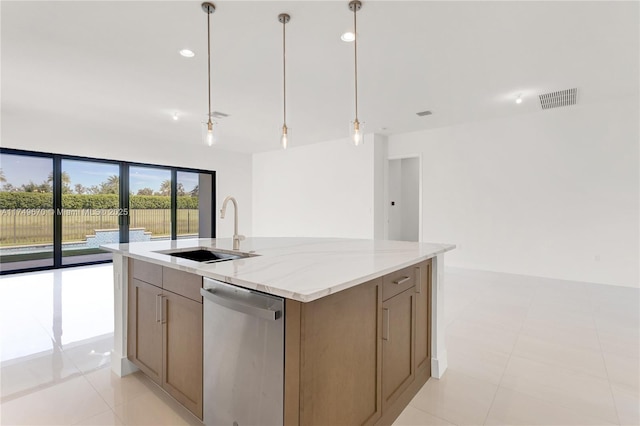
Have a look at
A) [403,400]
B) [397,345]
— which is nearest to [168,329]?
[397,345]

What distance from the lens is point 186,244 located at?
2.35 meters

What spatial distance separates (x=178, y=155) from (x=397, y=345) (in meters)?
6.72

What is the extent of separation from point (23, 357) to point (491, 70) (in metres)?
5.06

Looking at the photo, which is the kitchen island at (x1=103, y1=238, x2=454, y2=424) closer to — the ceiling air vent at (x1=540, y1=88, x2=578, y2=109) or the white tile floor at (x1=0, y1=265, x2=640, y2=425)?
the white tile floor at (x1=0, y1=265, x2=640, y2=425)

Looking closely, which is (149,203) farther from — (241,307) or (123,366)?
(241,307)

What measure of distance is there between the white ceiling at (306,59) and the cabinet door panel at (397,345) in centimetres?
216

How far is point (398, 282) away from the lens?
1.66 meters

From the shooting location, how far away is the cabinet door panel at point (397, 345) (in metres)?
1.57

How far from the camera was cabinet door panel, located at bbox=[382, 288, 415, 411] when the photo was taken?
61.9 inches

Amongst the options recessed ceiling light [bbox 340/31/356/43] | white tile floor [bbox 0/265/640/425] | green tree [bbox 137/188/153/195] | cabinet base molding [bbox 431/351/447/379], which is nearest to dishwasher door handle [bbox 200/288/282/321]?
white tile floor [bbox 0/265/640/425]

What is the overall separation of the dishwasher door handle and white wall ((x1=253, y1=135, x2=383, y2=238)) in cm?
511

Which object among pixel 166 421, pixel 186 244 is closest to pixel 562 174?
pixel 186 244

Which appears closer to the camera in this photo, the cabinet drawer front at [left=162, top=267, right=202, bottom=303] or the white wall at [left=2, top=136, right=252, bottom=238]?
the cabinet drawer front at [left=162, top=267, right=202, bottom=303]

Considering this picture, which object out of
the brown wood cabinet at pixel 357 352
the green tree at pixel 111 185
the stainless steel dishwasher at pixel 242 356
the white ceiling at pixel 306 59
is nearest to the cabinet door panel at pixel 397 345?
the brown wood cabinet at pixel 357 352
